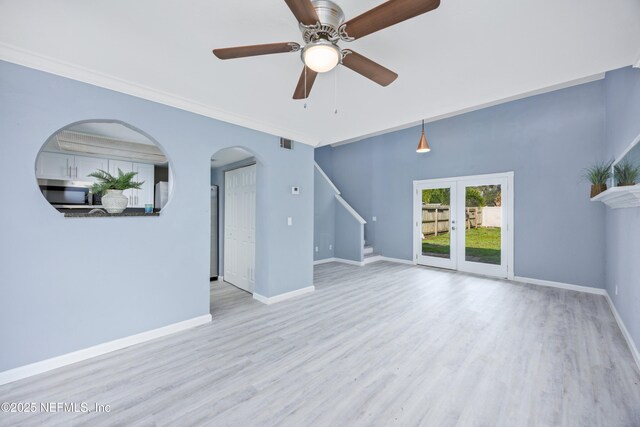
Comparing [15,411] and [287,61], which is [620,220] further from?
[15,411]

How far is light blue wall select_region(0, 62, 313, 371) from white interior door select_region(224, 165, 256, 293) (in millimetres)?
994

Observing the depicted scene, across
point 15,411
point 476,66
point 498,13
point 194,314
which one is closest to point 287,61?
point 498,13

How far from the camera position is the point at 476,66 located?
2277 mm

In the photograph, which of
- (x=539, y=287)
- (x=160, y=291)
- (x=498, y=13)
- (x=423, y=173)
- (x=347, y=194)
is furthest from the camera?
(x=347, y=194)

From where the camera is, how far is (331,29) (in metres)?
1.57

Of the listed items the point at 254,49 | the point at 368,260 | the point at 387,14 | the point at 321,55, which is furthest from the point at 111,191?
the point at 368,260

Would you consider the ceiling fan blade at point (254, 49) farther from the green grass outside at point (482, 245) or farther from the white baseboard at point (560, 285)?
the white baseboard at point (560, 285)

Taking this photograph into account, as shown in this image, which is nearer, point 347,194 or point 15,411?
point 15,411

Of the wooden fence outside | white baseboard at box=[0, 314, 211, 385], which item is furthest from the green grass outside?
white baseboard at box=[0, 314, 211, 385]

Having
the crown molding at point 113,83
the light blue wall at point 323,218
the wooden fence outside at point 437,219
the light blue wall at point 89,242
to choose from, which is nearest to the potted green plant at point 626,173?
the wooden fence outside at point 437,219

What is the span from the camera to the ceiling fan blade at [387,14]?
1.25 meters

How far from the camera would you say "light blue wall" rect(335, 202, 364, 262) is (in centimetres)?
662

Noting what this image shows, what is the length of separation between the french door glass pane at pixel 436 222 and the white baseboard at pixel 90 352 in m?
5.26

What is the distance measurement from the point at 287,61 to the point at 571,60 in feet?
7.98
